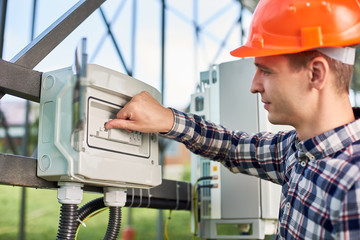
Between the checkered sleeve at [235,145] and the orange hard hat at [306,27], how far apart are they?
0.87 feet

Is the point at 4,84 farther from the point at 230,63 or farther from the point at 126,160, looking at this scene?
the point at 230,63

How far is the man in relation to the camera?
0.87 meters

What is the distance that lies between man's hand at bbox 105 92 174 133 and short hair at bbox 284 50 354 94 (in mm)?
320

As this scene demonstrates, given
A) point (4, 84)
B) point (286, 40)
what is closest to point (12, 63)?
point (4, 84)

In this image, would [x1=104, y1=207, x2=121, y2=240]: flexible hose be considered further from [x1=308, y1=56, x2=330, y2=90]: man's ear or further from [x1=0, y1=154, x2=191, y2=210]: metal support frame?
[x1=308, y1=56, x2=330, y2=90]: man's ear

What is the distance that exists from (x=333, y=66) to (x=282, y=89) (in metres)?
0.11

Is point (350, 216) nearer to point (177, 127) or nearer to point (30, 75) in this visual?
point (177, 127)

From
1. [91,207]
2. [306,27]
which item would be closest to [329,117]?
[306,27]

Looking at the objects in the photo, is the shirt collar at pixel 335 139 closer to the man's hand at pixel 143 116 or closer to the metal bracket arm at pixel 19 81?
the man's hand at pixel 143 116

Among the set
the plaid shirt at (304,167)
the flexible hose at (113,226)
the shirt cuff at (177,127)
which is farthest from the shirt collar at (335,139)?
the flexible hose at (113,226)

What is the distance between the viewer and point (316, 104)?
905 mm

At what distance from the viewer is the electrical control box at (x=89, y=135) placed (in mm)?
870

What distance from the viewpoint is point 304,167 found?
94cm

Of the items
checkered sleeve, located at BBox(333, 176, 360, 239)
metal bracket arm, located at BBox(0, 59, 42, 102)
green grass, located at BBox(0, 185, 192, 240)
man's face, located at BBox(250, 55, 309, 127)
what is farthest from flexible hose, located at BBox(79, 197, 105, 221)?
green grass, located at BBox(0, 185, 192, 240)
